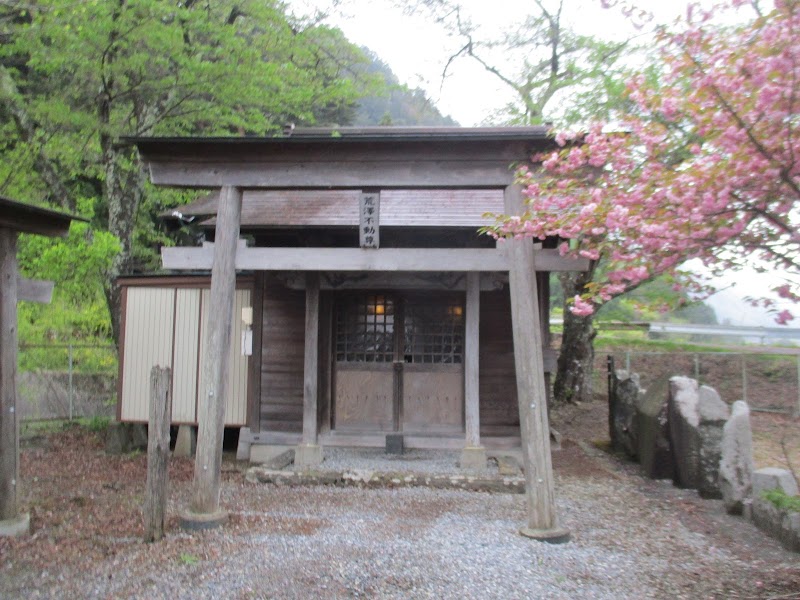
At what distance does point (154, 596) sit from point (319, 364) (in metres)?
5.62

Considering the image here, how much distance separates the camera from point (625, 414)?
35.7 ft

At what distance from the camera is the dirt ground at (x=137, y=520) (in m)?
4.82

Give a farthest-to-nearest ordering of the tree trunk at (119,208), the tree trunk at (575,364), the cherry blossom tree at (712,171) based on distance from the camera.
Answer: the tree trunk at (575,364), the tree trunk at (119,208), the cherry blossom tree at (712,171)

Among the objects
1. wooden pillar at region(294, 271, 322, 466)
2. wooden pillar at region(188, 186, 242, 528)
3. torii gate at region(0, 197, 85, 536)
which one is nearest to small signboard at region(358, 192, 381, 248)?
wooden pillar at region(188, 186, 242, 528)

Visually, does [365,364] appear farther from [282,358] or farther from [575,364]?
[575,364]

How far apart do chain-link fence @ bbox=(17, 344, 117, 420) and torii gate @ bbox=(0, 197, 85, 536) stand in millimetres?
7279

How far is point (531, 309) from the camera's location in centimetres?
588

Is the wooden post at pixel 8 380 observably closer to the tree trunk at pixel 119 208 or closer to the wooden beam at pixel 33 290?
the wooden beam at pixel 33 290

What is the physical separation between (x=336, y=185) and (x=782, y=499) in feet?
17.6

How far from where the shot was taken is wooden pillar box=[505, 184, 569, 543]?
5734 mm

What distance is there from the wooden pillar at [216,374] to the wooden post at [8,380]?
1.64 m

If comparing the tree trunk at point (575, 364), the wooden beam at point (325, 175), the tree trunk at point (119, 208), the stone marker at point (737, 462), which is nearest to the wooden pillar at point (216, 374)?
the wooden beam at point (325, 175)

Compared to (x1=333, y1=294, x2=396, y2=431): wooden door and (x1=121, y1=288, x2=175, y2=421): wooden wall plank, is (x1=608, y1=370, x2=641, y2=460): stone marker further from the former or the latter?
(x1=121, y1=288, x2=175, y2=421): wooden wall plank

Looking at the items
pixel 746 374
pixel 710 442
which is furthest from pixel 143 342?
pixel 746 374
